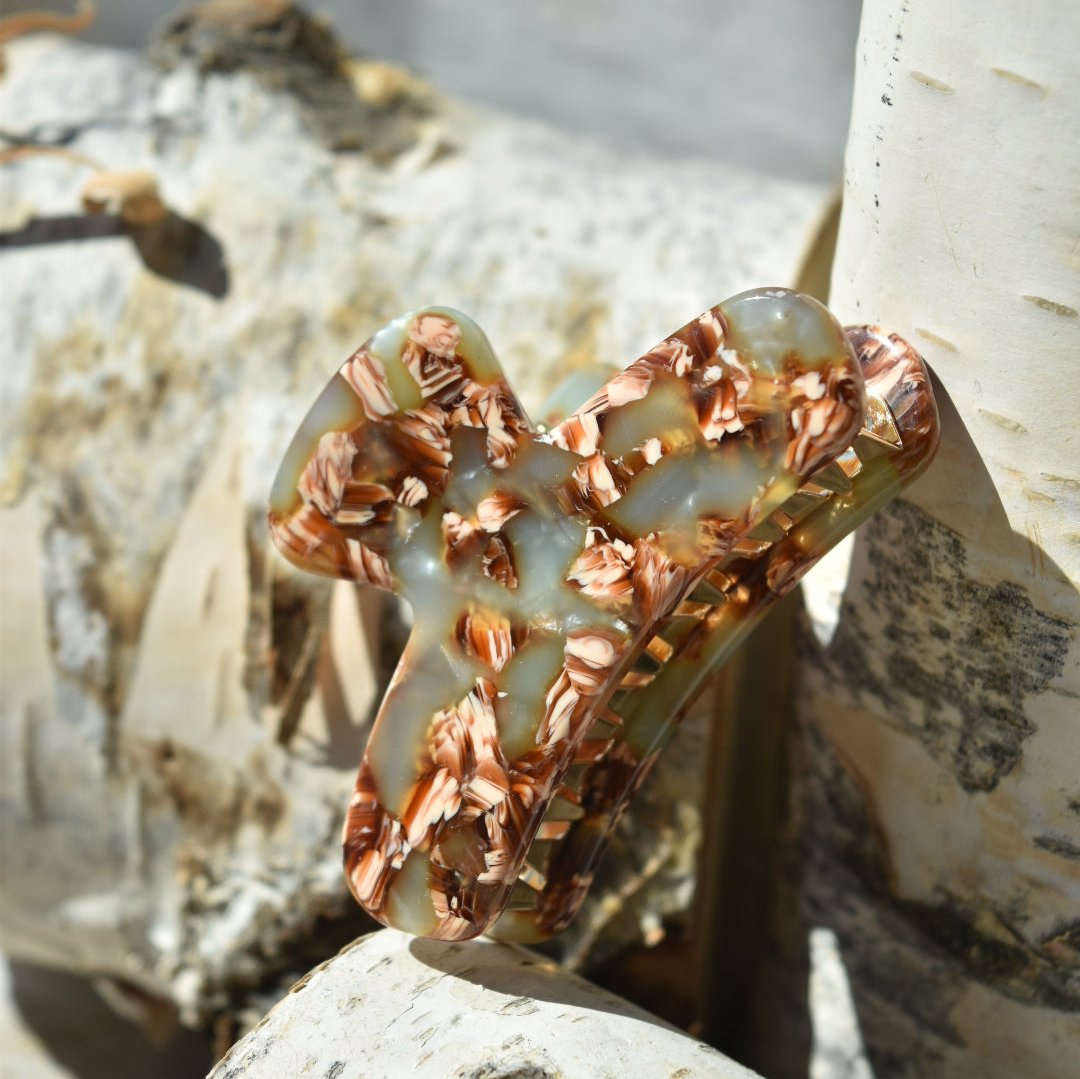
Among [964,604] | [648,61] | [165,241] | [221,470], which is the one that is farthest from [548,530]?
[648,61]

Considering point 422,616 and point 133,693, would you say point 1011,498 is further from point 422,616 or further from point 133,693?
point 133,693

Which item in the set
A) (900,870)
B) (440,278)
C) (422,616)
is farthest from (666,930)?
(440,278)

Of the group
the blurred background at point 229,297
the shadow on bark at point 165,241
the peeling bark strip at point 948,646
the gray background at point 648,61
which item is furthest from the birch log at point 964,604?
the gray background at point 648,61

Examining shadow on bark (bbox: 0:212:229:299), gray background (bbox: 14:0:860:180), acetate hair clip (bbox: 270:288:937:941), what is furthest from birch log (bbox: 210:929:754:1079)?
gray background (bbox: 14:0:860:180)

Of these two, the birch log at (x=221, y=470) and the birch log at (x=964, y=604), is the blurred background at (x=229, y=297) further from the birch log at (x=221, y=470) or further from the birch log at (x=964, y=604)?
the birch log at (x=964, y=604)

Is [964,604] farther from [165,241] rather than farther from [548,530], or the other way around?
[165,241]

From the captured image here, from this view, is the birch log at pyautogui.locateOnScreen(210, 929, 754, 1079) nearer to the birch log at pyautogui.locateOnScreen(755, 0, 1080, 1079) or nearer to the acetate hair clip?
the acetate hair clip
